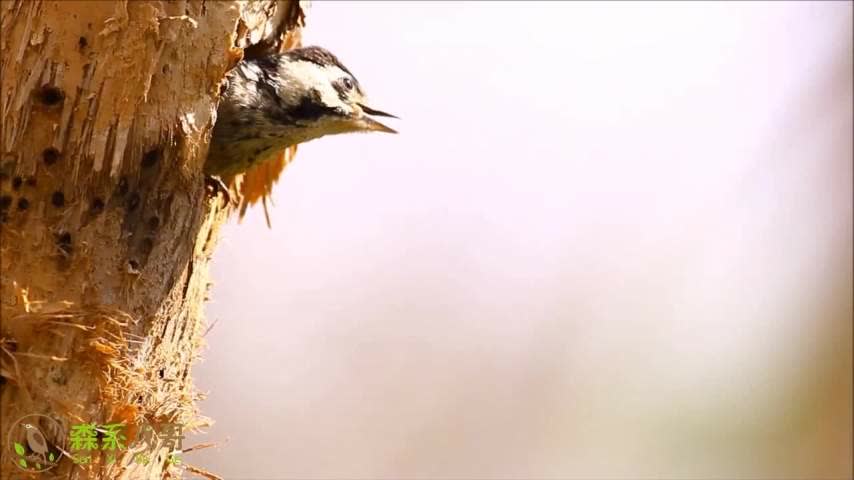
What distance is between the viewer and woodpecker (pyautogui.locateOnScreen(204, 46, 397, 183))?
1.48m

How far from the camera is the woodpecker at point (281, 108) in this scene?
58.2 inches

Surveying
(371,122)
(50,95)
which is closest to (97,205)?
(50,95)

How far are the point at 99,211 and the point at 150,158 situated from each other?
106 mm

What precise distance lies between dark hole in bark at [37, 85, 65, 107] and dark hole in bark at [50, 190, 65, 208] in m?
0.12

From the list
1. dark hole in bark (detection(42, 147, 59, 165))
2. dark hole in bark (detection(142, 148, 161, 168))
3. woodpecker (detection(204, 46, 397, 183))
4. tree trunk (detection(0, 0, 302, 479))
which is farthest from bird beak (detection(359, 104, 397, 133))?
dark hole in bark (detection(42, 147, 59, 165))

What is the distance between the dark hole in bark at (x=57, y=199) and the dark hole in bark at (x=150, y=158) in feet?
0.38

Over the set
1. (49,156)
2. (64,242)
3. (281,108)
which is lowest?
(64,242)

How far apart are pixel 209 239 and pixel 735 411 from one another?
250cm

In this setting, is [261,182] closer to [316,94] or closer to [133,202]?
[316,94]

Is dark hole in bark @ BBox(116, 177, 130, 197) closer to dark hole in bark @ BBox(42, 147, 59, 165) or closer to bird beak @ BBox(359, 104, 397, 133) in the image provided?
dark hole in bark @ BBox(42, 147, 59, 165)

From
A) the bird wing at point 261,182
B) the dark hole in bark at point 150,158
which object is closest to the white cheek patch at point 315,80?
the bird wing at point 261,182

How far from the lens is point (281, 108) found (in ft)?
5.05

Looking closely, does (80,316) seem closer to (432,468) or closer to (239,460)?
(239,460)

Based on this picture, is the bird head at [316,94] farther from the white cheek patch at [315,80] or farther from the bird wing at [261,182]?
the bird wing at [261,182]
